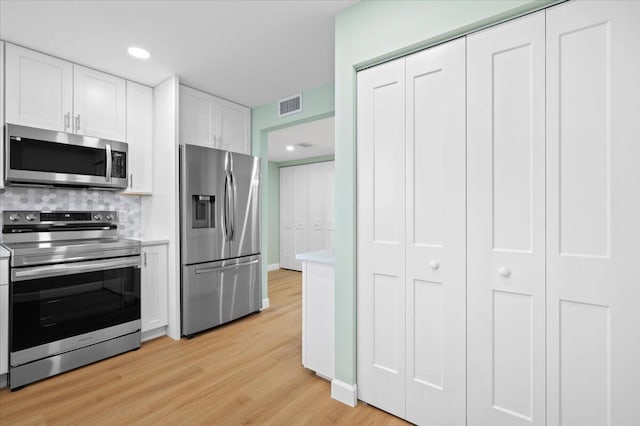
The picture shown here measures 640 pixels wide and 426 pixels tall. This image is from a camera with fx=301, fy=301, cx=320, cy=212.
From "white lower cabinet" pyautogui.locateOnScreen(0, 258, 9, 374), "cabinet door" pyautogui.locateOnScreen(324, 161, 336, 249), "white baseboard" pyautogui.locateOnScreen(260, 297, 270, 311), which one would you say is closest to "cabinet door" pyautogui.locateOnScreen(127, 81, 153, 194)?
"white lower cabinet" pyautogui.locateOnScreen(0, 258, 9, 374)

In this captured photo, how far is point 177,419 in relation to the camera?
1825 millimetres

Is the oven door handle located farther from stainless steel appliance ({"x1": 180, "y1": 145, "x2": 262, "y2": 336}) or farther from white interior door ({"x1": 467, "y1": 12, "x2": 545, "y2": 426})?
white interior door ({"x1": 467, "y1": 12, "x2": 545, "y2": 426})

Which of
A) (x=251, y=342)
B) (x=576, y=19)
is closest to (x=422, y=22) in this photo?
(x=576, y=19)

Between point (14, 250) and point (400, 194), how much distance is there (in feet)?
8.94

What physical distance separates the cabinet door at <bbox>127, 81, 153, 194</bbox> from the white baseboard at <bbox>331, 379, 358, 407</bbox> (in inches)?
103

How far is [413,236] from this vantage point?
69.2 inches

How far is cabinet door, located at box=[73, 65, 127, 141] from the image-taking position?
271 cm

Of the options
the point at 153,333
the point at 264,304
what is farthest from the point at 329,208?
the point at 153,333

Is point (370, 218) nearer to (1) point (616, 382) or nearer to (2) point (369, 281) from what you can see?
(2) point (369, 281)

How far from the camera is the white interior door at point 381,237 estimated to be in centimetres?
180

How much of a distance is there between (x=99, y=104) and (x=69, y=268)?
5.04ft

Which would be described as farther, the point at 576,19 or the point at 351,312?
the point at 351,312

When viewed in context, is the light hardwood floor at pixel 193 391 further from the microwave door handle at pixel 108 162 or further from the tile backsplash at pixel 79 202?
the microwave door handle at pixel 108 162

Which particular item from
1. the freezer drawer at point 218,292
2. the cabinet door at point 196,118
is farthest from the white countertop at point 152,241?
the cabinet door at point 196,118
